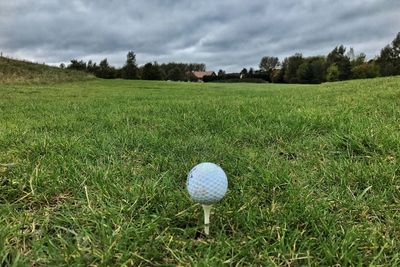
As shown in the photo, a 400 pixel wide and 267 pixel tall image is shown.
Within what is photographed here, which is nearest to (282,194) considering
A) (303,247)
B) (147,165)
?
(303,247)

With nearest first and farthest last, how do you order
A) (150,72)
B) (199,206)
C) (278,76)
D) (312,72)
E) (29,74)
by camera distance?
(199,206) < (29,74) < (150,72) < (312,72) < (278,76)

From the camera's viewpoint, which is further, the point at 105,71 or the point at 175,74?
the point at 175,74

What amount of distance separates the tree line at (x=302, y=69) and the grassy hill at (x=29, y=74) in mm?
19839

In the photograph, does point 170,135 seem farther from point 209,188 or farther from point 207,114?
point 209,188

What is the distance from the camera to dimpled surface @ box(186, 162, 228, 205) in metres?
1.70

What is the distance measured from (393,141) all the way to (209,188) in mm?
2193

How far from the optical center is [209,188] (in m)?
1.70

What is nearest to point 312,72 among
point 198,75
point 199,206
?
point 198,75

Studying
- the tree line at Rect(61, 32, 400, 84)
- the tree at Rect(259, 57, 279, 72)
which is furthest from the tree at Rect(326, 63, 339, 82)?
the tree at Rect(259, 57, 279, 72)

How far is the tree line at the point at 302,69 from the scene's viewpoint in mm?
52062

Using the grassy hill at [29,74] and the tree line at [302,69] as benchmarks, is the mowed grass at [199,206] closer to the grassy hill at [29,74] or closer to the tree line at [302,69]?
the grassy hill at [29,74]

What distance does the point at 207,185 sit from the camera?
170cm

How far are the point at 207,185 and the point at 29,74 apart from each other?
25673 millimetres

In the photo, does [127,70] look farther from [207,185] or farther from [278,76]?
[207,185]
